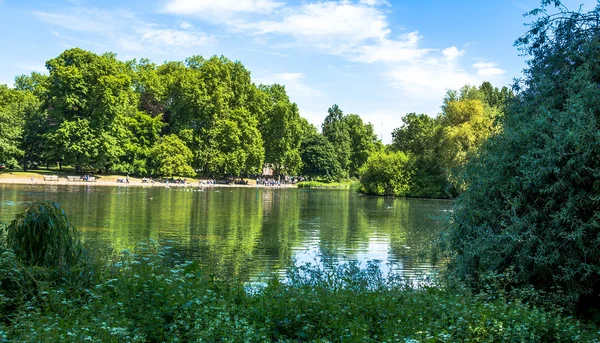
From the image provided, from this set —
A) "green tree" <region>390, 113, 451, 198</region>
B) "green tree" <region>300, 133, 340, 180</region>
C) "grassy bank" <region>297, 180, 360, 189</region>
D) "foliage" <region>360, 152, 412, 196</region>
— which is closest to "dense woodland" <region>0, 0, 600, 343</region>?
"green tree" <region>390, 113, 451, 198</region>

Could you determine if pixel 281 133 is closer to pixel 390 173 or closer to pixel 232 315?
pixel 390 173

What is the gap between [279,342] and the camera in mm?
5008

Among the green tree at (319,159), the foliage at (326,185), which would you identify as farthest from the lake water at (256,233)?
the green tree at (319,159)

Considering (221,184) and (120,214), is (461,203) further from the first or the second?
(221,184)

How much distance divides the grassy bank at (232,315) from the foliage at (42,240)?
1.00 ft

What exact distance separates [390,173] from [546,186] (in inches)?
2291

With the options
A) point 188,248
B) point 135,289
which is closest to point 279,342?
point 135,289

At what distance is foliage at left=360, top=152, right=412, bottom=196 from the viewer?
214 feet

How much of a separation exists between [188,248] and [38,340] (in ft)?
42.7

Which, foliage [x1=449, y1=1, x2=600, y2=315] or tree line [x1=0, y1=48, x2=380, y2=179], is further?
tree line [x1=0, y1=48, x2=380, y2=179]

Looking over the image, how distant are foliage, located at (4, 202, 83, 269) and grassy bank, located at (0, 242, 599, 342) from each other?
1.00 ft

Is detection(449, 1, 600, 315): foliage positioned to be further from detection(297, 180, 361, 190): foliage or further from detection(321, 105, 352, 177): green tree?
detection(321, 105, 352, 177): green tree

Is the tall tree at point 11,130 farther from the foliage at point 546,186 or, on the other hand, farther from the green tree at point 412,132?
the foliage at point 546,186

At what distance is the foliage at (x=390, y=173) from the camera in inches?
2566
